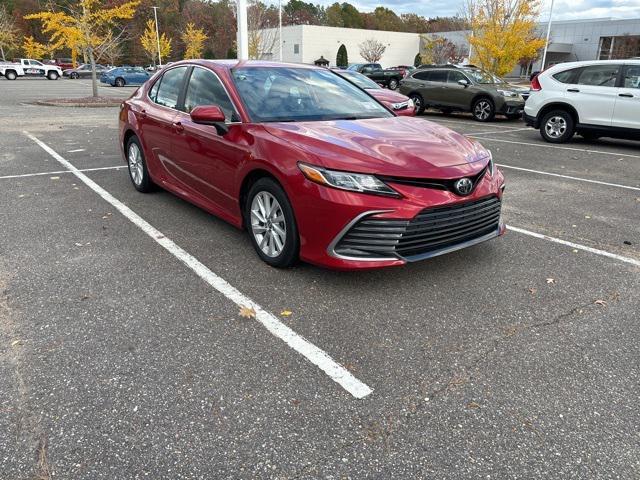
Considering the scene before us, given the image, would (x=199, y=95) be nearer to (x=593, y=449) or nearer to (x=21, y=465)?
(x=21, y=465)

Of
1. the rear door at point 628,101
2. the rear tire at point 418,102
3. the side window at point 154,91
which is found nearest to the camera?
the side window at point 154,91

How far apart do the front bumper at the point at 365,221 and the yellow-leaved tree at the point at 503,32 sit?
66.8ft

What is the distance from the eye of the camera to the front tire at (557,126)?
11.2 metres

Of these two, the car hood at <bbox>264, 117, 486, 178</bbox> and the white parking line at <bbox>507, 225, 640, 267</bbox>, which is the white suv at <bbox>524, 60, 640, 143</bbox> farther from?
the car hood at <bbox>264, 117, 486, 178</bbox>

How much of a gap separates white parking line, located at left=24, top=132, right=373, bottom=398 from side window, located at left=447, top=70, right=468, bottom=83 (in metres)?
13.3

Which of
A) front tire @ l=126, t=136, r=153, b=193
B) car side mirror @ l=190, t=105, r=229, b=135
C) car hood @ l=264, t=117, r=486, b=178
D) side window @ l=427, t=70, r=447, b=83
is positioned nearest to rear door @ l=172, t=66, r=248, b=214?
car side mirror @ l=190, t=105, r=229, b=135

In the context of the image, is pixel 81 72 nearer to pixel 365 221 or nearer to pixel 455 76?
pixel 455 76

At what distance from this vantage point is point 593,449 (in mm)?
2311

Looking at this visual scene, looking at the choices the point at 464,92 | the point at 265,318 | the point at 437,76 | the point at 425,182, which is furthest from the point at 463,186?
the point at 437,76

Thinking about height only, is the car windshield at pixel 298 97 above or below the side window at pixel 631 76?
below

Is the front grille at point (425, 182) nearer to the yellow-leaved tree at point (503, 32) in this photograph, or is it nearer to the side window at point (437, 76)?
the side window at point (437, 76)

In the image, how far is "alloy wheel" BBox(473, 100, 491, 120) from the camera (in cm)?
1578

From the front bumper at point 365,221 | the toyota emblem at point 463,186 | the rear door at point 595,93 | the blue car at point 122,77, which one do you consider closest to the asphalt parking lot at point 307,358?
the front bumper at point 365,221

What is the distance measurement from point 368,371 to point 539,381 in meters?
0.92
